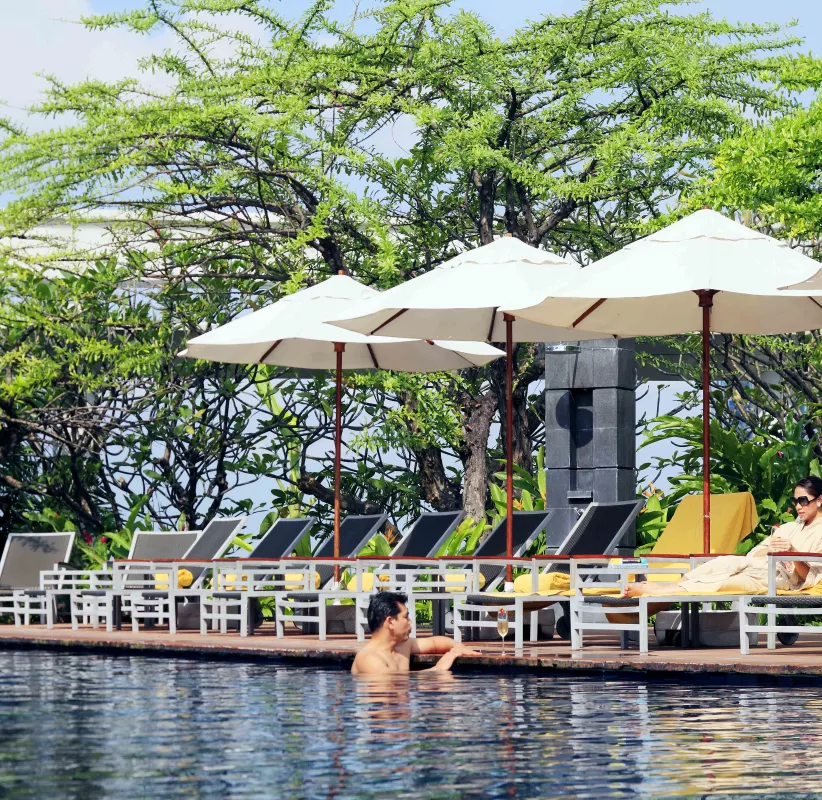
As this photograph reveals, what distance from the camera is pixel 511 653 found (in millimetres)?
9961

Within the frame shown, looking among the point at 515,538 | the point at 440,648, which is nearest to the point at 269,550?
the point at 515,538

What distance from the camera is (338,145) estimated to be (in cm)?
1652

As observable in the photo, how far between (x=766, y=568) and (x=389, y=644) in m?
2.48

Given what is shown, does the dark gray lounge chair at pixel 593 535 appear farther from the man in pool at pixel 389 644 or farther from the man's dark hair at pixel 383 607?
the man's dark hair at pixel 383 607

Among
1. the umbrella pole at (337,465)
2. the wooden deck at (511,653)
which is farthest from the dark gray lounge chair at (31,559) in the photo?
the umbrella pole at (337,465)

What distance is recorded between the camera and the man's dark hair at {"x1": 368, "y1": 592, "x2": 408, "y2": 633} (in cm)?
928

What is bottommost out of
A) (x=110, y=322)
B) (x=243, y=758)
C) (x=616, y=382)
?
(x=243, y=758)

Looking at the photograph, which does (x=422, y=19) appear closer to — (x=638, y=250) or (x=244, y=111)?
(x=244, y=111)

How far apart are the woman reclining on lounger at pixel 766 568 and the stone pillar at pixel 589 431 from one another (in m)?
3.44

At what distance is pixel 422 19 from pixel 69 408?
18.6 feet

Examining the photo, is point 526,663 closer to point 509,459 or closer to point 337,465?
point 509,459

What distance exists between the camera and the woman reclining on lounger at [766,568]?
32.4 feet

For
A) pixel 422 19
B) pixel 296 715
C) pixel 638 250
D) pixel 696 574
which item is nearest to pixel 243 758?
pixel 296 715

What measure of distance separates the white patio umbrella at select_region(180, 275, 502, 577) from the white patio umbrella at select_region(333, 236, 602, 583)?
0.58 metres
